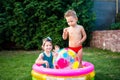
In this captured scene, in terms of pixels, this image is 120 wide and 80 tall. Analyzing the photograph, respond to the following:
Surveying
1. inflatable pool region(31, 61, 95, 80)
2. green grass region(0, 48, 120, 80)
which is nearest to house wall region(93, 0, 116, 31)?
green grass region(0, 48, 120, 80)

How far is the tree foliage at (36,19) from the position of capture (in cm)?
905

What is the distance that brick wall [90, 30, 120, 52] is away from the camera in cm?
837

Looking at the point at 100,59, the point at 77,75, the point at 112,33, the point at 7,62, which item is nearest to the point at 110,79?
the point at 77,75

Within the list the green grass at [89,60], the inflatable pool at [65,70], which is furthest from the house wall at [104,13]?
the inflatable pool at [65,70]

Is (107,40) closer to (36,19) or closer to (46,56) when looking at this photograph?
(36,19)

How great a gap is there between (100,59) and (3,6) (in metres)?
3.81

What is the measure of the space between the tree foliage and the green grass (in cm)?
114

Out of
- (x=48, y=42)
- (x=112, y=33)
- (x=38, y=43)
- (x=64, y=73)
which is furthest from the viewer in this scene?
(x=38, y=43)

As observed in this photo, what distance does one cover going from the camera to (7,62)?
714 centimetres

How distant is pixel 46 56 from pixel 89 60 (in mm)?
2564

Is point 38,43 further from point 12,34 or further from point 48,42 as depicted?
point 48,42

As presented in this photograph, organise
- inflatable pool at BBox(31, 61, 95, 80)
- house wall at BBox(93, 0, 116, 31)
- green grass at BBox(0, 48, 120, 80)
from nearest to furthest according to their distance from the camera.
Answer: inflatable pool at BBox(31, 61, 95, 80) < green grass at BBox(0, 48, 120, 80) < house wall at BBox(93, 0, 116, 31)

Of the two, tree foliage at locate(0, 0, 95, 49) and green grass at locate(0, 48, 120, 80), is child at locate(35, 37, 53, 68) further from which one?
tree foliage at locate(0, 0, 95, 49)

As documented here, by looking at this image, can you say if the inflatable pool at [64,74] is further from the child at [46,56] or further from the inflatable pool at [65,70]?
the child at [46,56]
